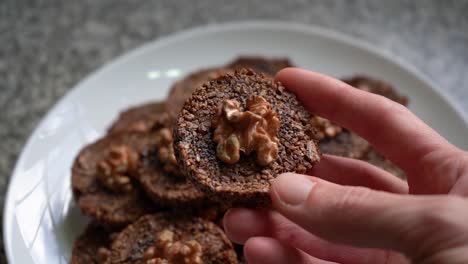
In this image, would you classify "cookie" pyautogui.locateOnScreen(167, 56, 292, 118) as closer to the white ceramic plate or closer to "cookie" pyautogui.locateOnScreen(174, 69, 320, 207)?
the white ceramic plate

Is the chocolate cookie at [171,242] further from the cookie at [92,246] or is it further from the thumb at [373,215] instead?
the thumb at [373,215]

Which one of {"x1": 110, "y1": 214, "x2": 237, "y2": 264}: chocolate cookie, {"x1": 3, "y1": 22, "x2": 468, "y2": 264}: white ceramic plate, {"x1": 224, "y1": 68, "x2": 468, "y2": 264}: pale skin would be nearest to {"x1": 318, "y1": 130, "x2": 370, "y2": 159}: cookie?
{"x1": 224, "y1": 68, "x2": 468, "y2": 264}: pale skin

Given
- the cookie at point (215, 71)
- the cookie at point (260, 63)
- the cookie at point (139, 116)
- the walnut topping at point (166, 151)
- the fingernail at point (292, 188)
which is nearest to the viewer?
the fingernail at point (292, 188)

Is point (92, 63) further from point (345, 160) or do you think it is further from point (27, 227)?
point (345, 160)

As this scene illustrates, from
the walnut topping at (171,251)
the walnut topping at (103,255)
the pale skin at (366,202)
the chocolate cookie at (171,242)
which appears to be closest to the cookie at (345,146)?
the pale skin at (366,202)

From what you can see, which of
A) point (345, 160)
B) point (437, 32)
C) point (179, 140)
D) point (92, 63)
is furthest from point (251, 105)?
point (437, 32)

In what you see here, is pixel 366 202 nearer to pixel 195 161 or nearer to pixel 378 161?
pixel 195 161
